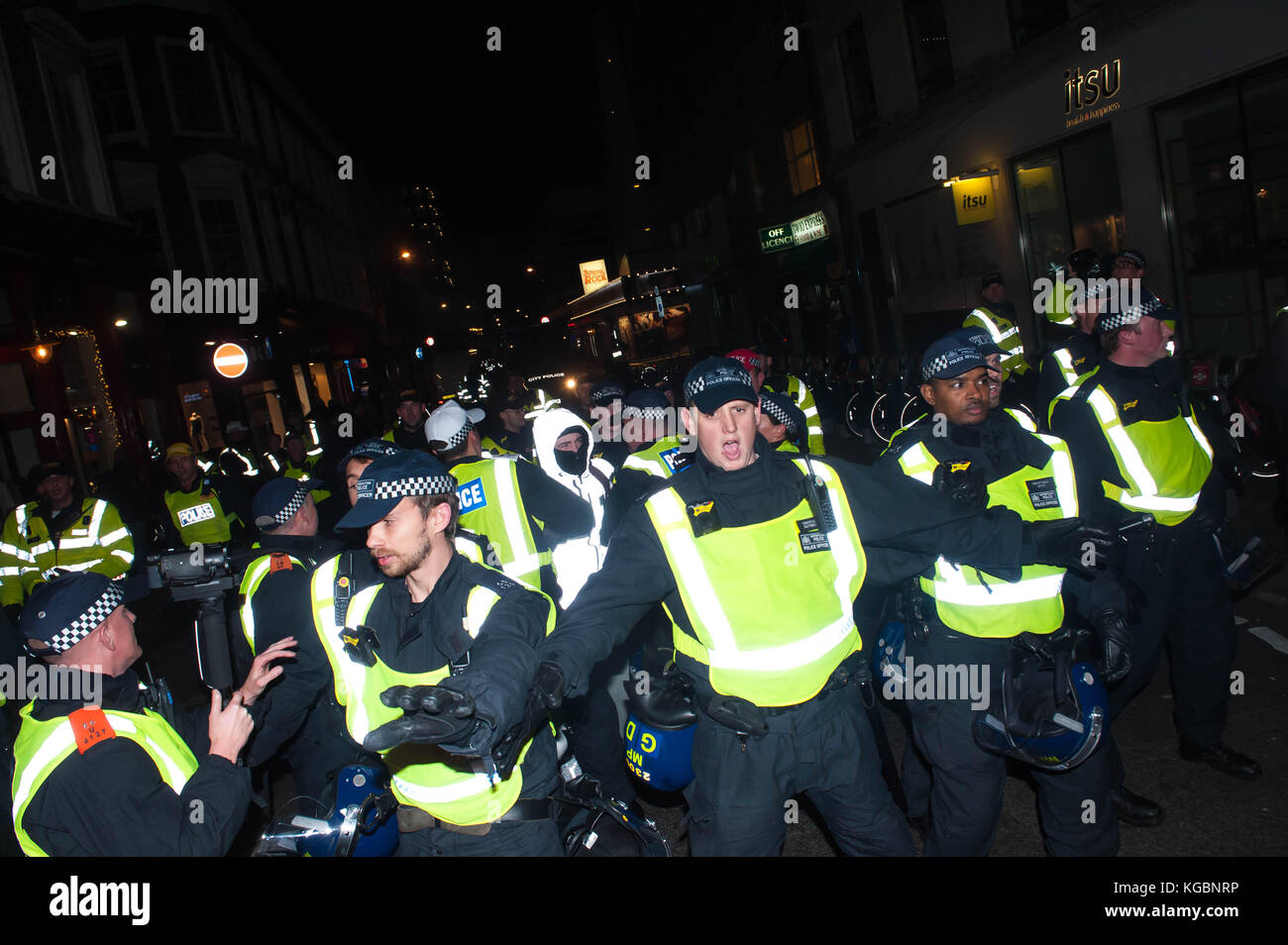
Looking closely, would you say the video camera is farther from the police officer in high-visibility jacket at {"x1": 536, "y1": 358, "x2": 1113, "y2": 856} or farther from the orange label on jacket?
the police officer in high-visibility jacket at {"x1": 536, "y1": 358, "x2": 1113, "y2": 856}

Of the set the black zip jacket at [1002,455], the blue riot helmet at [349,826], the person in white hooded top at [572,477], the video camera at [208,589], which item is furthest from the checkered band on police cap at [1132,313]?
the video camera at [208,589]

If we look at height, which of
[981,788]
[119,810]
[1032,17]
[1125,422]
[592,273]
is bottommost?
[981,788]

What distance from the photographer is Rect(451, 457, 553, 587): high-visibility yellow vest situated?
14.8ft

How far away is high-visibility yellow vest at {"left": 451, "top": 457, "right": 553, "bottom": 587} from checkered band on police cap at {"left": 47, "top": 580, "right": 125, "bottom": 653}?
6.14 feet

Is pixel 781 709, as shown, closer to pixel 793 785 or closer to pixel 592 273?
pixel 793 785

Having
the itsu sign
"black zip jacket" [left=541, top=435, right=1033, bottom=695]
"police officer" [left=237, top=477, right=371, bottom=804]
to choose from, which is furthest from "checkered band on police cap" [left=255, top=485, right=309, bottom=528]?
the itsu sign

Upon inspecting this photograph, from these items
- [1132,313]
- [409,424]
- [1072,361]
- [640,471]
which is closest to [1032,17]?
[1072,361]

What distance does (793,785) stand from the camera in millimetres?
2834

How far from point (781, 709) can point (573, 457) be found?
3.00 metres

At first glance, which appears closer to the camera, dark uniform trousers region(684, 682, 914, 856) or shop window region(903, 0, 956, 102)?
dark uniform trousers region(684, 682, 914, 856)

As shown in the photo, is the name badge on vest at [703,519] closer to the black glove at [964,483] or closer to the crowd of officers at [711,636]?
the crowd of officers at [711,636]

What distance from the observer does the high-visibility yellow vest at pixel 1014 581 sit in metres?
3.20

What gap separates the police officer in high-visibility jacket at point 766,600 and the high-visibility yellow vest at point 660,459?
7.44 ft
